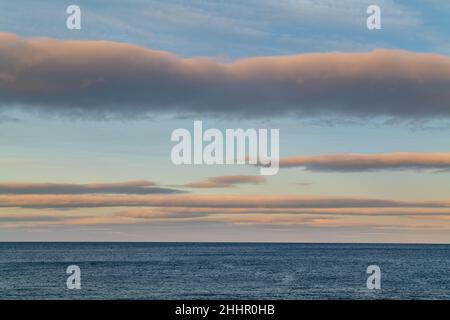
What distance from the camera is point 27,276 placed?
326 ft

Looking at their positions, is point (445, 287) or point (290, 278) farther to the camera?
point (290, 278)

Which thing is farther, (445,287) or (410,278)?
(410,278)
